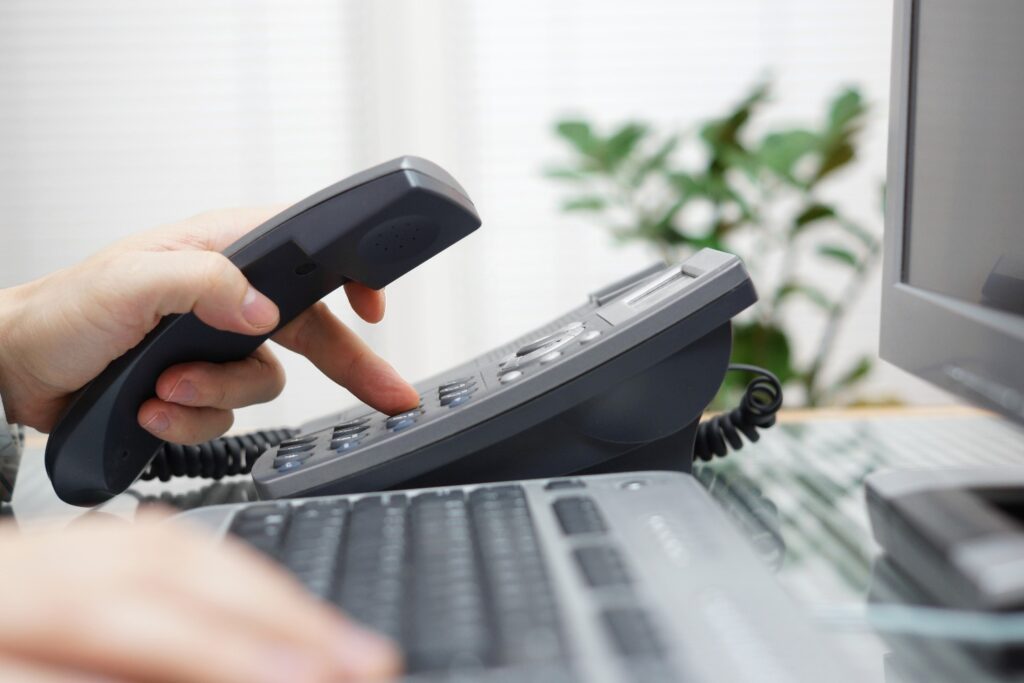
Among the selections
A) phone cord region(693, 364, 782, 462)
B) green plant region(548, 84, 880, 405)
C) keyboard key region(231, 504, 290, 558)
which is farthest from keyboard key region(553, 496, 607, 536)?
green plant region(548, 84, 880, 405)

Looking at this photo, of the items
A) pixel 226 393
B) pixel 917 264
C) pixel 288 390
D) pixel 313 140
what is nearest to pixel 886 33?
pixel 313 140

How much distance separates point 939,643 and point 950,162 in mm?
274

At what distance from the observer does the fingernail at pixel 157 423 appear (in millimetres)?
522

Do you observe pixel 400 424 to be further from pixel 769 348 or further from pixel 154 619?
pixel 769 348

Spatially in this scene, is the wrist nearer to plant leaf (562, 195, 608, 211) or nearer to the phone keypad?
the phone keypad

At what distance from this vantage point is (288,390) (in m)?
2.09

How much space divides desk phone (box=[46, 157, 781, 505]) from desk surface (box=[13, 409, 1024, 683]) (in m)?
0.06

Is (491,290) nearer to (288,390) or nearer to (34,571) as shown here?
(288,390)

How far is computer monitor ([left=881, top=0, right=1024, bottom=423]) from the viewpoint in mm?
396

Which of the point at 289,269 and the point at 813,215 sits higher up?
the point at 289,269

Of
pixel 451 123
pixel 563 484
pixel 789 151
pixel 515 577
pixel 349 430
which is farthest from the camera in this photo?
pixel 451 123

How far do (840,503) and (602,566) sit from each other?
23cm

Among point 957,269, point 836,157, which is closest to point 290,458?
point 957,269

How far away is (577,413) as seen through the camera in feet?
1.44
